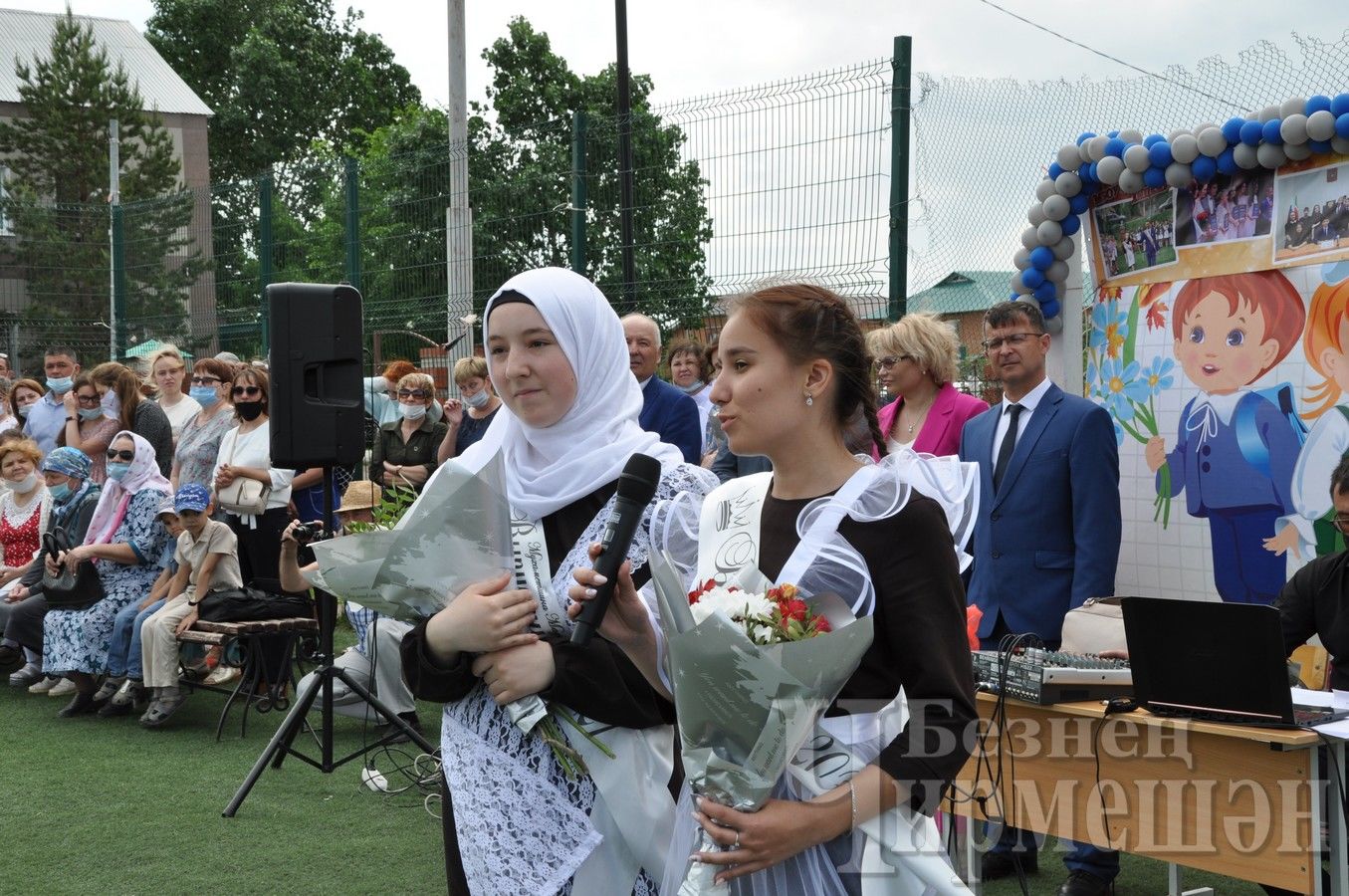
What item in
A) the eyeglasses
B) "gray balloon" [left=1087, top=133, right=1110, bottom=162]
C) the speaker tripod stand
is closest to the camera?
the eyeglasses

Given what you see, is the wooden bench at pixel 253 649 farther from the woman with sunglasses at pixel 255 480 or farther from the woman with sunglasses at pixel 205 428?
the woman with sunglasses at pixel 205 428

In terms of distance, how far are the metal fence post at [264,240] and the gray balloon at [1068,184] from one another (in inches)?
304

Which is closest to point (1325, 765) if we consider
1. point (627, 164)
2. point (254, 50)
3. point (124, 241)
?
point (627, 164)

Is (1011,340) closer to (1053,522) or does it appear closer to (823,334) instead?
(1053,522)

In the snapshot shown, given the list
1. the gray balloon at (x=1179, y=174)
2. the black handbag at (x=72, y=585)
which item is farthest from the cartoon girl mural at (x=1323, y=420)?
the black handbag at (x=72, y=585)

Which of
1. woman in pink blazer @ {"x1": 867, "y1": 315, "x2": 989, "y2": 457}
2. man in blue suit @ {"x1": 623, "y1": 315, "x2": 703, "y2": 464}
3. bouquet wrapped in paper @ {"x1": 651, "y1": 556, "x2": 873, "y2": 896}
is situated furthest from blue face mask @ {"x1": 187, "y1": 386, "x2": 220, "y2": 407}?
bouquet wrapped in paper @ {"x1": 651, "y1": 556, "x2": 873, "y2": 896}

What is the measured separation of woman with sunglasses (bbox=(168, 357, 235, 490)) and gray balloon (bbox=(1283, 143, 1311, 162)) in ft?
21.1

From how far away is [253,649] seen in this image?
7.68 m

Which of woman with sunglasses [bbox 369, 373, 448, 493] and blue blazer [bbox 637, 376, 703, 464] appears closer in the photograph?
blue blazer [bbox 637, 376, 703, 464]

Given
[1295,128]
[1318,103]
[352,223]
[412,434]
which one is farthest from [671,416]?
[352,223]

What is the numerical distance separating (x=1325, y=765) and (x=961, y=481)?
219 cm

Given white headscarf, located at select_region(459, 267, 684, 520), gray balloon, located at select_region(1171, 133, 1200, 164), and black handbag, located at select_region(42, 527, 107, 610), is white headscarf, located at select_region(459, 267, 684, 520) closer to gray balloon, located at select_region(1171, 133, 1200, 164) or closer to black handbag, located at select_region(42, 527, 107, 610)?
gray balloon, located at select_region(1171, 133, 1200, 164)

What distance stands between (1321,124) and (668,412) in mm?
3024

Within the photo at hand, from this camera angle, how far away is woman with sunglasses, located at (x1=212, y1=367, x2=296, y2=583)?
26.4ft
